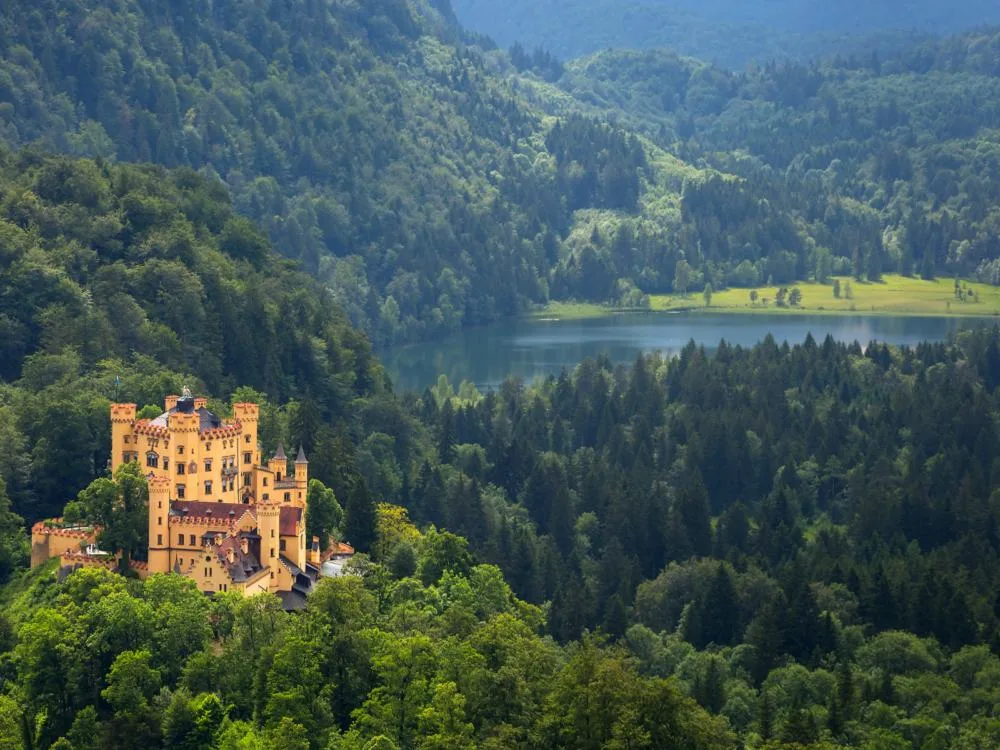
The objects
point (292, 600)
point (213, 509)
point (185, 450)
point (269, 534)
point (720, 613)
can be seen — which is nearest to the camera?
point (292, 600)

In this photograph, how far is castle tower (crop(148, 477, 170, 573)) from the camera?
11081 cm

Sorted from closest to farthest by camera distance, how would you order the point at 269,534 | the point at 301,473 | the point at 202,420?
the point at 269,534 → the point at 202,420 → the point at 301,473

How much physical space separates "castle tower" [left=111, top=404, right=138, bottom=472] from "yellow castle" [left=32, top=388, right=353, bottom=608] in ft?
0.16

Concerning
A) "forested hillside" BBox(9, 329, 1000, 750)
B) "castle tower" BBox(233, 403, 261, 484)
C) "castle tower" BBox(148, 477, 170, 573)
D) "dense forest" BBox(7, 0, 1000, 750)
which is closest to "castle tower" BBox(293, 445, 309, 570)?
"castle tower" BBox(233, 403, 261, 484)

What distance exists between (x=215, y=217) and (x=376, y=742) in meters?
97.6

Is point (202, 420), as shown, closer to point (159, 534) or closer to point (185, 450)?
point (185, 450)

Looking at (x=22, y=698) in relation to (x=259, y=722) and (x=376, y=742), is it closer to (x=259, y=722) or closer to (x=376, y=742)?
(x=259, y=722)

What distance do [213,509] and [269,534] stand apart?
2823 millimetres

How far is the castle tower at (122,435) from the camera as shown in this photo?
118 m

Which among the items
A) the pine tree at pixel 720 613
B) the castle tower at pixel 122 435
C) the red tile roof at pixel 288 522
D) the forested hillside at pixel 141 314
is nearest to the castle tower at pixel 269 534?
the red tile roof at pixel 288 522

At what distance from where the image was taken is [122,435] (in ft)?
390

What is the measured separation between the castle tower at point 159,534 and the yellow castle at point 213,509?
0.05 metres

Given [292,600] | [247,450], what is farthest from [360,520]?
[292,600]

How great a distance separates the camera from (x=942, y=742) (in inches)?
4252
